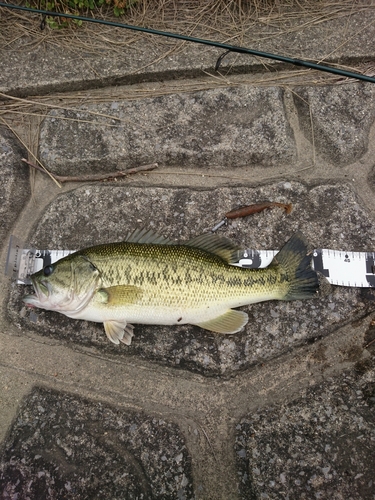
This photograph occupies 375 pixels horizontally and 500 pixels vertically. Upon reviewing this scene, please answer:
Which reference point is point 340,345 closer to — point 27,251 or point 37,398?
point 37,398

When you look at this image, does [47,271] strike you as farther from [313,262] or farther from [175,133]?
[313,262]

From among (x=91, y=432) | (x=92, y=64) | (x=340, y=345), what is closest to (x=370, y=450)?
(x=340, y=345)

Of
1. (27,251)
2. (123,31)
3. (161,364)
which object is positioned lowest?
(161,364)

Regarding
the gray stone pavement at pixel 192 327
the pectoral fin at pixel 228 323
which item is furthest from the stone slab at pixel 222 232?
the pectoral fin at pixel 228 323

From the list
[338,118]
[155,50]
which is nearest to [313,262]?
[338,118]

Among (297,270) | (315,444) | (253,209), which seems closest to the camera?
(315,444)

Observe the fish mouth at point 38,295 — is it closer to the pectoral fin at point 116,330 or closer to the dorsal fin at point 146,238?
the pectoral fin at point 116,330
